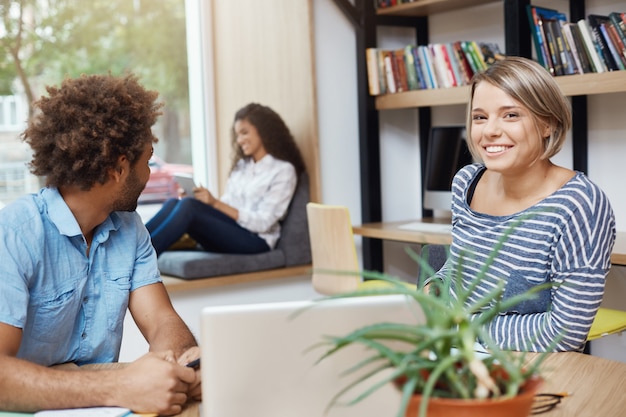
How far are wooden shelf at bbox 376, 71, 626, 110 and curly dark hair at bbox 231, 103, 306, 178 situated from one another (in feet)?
1.70

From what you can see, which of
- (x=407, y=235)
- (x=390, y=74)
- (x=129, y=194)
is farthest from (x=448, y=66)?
(x=129, y=194)

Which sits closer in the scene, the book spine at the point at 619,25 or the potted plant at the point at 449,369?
the potted plant at the point at 449,369

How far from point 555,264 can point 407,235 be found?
6.89ft

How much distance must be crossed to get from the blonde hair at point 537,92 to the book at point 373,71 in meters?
2.54

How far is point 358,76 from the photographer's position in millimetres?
4605

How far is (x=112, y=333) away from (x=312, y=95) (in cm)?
291

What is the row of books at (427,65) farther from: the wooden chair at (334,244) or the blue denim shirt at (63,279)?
the blue denim shirt at (63,279)

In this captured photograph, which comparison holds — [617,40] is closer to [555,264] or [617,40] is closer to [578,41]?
[578,41]

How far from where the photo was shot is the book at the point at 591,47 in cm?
335

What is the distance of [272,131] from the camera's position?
14.7 feet

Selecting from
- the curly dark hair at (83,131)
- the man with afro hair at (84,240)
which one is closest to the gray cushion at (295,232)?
the man with afro hair at (84,240)

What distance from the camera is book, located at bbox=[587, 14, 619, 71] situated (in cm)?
332

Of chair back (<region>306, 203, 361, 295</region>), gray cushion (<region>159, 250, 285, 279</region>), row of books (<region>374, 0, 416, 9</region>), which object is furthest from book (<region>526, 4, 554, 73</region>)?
gray cushion (<region>159, 250, 285, 279</region>)

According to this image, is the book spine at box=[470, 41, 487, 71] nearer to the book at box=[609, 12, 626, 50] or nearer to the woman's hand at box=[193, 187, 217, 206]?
the book at box=[609, 12, 626, 50]
